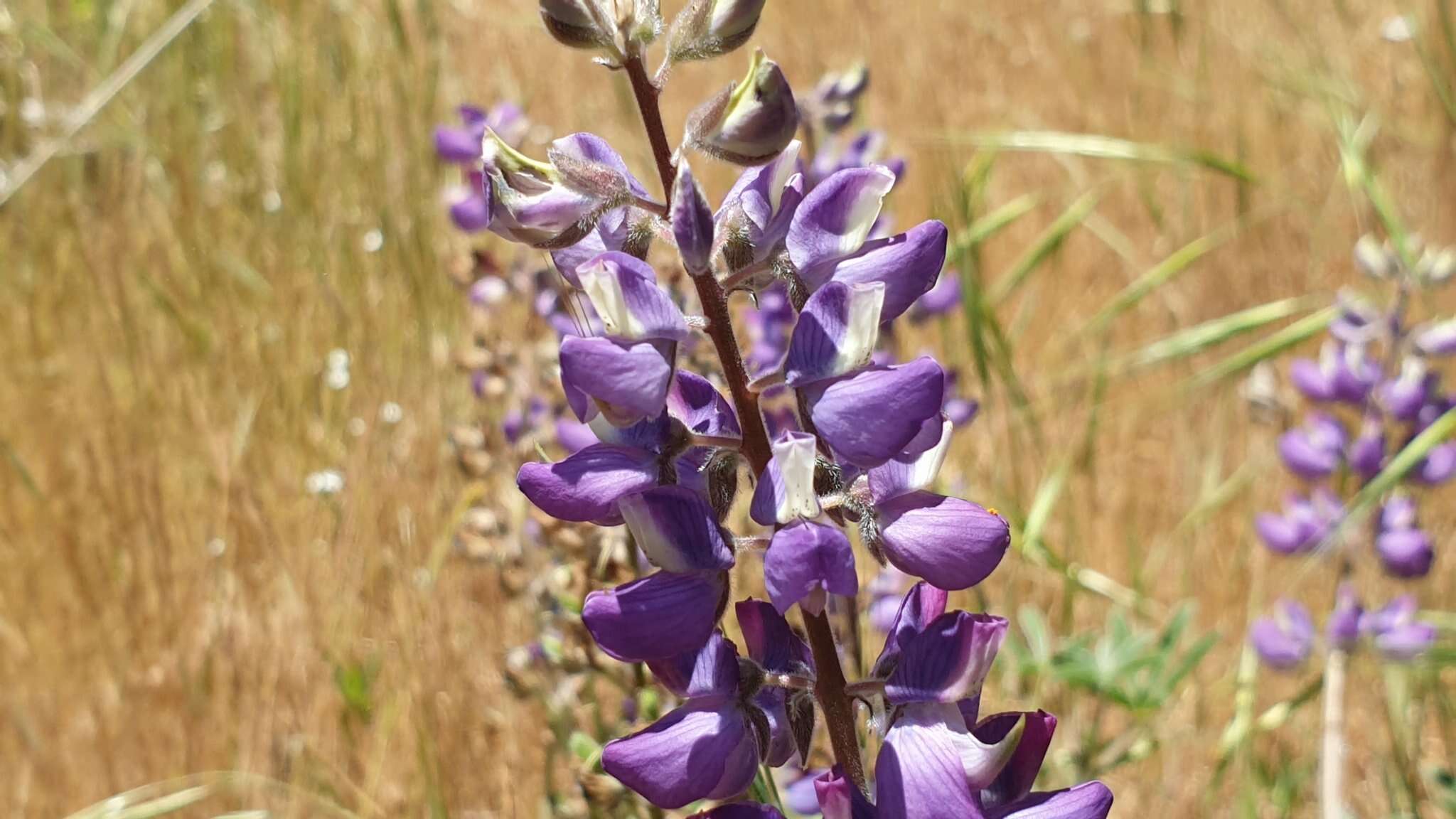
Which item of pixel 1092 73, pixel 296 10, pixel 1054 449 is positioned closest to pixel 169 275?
pixel 296 10

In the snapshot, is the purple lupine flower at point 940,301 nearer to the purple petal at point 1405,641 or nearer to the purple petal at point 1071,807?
the purple petal at point 1405,641

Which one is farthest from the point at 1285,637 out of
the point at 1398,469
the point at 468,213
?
the point at 468,213

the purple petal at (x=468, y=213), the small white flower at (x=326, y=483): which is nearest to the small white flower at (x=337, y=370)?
the small white flower at (x=326, y=483)

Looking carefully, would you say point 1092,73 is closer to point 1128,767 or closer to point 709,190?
point 709,190

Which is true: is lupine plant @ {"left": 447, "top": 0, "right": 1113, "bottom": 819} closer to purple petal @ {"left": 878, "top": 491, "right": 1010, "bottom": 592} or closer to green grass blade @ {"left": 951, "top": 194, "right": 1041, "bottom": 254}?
purple petal @ {"left": 878, "top": 491, "right": 1010, "bottom": 592}

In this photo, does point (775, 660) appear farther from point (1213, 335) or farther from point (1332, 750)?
point (1213, 335)

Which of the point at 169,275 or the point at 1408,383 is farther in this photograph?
the point at 169,275

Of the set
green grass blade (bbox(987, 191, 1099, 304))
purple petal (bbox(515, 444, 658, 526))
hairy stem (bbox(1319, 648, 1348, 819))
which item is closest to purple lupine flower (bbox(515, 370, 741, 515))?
purple petal (bbox(515, 444, 658, 526))
